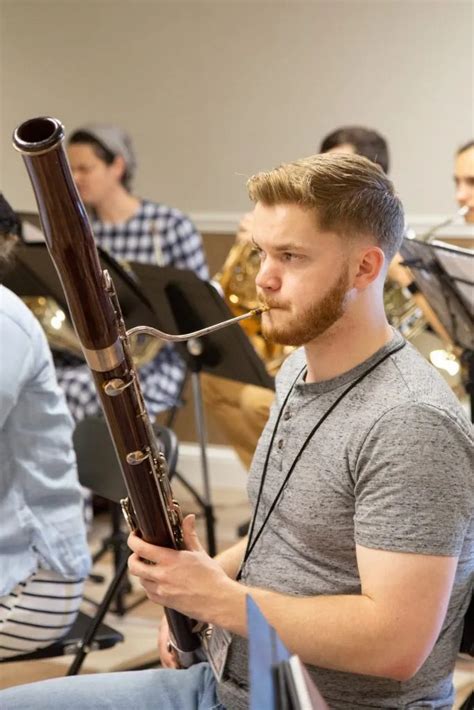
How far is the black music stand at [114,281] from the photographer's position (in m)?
2.48

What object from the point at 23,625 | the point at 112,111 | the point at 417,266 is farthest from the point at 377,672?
the point at 112,111

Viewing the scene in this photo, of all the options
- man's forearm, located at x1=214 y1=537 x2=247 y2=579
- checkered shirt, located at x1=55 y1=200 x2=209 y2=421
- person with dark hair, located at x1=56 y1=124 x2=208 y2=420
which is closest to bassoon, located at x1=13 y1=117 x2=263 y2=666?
man's forearm, located at x1=214 y1=537 x2=247 y2=579

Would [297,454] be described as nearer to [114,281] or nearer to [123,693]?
[123,693]

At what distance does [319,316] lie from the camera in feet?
4.20

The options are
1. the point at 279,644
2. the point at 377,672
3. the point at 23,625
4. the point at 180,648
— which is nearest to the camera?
the point at 279,644

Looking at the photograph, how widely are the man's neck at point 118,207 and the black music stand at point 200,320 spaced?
1.19 meters

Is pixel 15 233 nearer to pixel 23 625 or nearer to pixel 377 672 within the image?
pixel 23 625

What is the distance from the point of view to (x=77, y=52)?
4.07 meters

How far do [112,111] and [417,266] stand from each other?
2.12 metres

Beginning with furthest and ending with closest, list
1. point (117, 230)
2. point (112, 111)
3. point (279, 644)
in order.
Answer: point (112, 111) → point (117, 230) → point (279, 644)

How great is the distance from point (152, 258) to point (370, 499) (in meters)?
2.55

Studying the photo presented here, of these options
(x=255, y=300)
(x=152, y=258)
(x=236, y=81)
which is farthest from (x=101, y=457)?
(x=236, y=81)

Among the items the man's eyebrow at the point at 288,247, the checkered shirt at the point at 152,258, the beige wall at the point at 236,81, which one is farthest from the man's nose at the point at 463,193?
the man's eyebrow at the point at 288,247

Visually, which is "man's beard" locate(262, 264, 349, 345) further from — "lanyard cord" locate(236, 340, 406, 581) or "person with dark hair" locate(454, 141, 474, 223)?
"person with dark hair" locate(454, 141, 474, 223)
